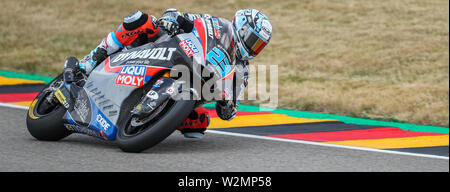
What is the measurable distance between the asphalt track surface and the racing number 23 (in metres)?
0.70

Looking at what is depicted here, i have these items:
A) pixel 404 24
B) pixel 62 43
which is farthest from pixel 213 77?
pixel 404 24

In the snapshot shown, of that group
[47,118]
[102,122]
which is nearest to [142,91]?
[102,122]

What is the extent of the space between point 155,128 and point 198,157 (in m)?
0.50

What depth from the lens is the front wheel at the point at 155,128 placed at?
5.73 m

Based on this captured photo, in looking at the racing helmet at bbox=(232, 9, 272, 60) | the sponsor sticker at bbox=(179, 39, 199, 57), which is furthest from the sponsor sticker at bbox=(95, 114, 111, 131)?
the racing helmet at bbox=(232, 9, 272, 60)

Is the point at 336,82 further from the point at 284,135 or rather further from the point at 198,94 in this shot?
the point at 198,94

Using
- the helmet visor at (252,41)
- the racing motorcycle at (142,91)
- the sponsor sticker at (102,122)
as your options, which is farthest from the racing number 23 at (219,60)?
the sponsor sticker at (102,122)

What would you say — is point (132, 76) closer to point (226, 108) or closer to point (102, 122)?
point (102, 122)

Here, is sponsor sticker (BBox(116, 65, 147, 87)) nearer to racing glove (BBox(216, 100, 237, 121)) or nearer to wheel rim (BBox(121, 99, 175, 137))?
wheel rim (BBox(121, 99, 175, 137))

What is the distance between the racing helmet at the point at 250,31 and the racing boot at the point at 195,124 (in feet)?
2.35

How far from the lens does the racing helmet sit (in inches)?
247
